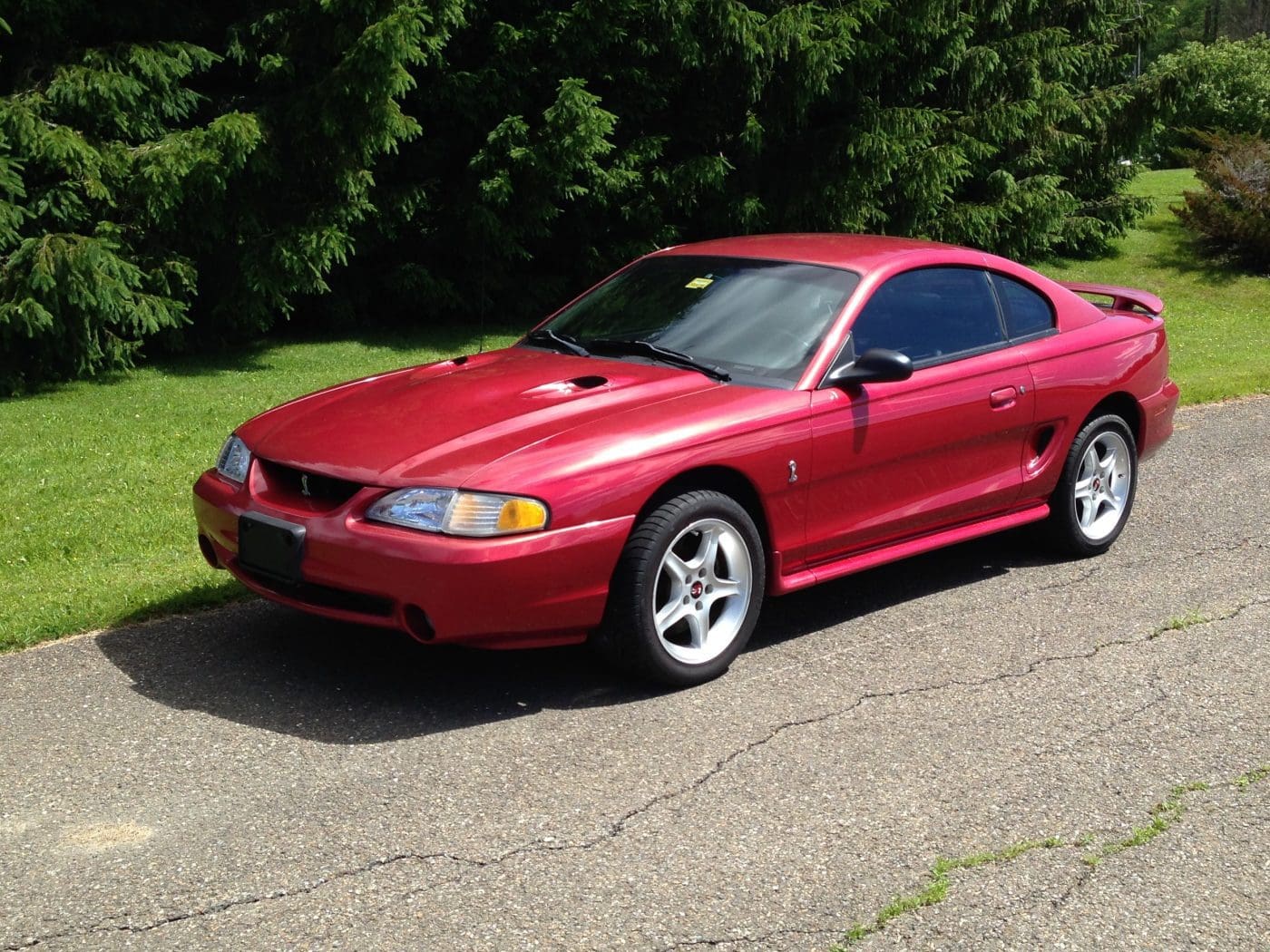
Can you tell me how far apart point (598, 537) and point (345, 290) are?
11.5 metres

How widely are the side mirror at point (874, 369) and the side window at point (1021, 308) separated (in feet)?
3.74

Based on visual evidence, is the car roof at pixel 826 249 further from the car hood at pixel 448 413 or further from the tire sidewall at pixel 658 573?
the tire sidewall at pixel 658 573

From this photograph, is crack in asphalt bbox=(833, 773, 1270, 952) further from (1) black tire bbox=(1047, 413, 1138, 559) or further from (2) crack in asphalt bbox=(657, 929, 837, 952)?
(1) black tire bbox=(1047, 413, 1138, 559)

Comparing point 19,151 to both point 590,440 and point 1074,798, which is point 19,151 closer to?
point 590,440

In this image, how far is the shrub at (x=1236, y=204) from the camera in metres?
22.7

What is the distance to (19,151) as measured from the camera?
11773mm

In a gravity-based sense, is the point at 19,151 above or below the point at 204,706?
above

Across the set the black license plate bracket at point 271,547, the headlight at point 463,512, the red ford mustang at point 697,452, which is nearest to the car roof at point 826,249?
the red ford mustang at point 697,452

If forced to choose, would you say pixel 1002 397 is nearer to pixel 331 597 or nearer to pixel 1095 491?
pixel 1095 491

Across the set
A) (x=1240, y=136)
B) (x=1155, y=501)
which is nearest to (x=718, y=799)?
(x=1155, y=501)

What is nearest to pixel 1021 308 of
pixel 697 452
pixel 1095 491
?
pixel 1095 491

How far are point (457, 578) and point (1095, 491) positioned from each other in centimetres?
367

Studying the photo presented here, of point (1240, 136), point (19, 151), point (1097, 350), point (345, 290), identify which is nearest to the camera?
point (1097, 350)

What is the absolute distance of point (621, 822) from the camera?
4148 millimetres
